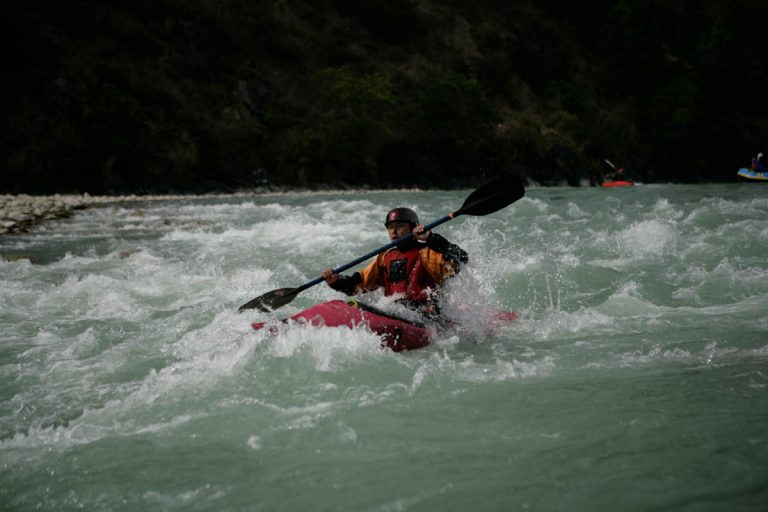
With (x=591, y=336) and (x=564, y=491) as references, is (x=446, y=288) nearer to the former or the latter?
(x=591, y=336)

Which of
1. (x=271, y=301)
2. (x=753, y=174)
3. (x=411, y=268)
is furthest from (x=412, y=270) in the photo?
(x=753, y=174)

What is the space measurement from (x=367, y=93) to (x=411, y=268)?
27556 mm

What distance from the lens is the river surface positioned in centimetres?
210

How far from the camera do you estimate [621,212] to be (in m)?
11.4

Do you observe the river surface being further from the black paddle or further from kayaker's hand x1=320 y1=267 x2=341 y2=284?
kayaker's hand x1=320 y1=267 x2=341 y2=284

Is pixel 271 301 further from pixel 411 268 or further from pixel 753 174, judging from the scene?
pixel 753 174

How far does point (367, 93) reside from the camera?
99.3ft

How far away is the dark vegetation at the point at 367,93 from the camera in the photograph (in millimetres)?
25500

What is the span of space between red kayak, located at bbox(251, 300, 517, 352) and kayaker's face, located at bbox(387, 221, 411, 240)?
748 millimetres

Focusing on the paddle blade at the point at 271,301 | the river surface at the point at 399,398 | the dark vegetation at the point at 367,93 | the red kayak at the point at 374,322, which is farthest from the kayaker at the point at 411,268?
the dark vegetation at the point at 367,93

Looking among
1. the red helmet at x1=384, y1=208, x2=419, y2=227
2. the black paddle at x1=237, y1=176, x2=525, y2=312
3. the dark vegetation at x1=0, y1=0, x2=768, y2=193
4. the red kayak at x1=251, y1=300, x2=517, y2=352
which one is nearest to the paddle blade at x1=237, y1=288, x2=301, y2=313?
the black paddle at x1=237, y1=176, x2=525, y2=312

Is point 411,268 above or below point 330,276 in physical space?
above

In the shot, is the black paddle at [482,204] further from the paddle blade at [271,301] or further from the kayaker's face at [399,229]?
the kayaker's face at [399,229]

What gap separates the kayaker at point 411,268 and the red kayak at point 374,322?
0.29 meters
